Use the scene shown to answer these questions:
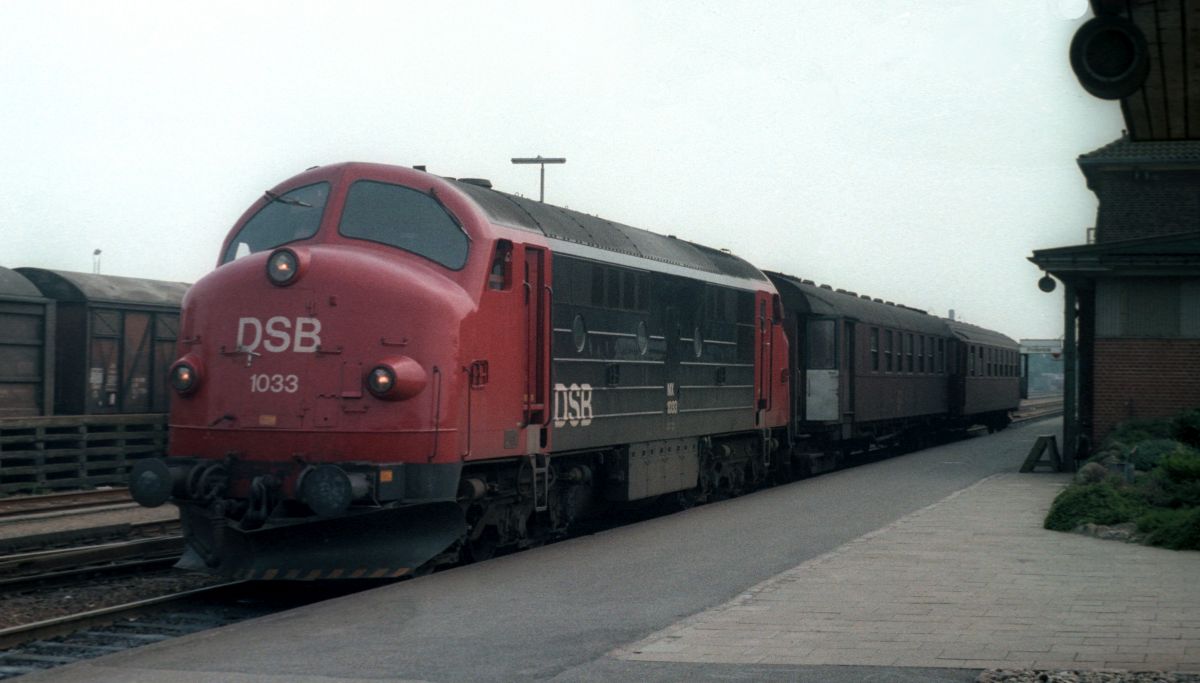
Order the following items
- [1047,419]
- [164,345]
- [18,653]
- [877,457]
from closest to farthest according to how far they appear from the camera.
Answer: [18,653] < [164,345] < [877,457] < [1047,419]

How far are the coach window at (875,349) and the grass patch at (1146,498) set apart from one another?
8.01 meters

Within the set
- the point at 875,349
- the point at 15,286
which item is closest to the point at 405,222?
the point at 15,286

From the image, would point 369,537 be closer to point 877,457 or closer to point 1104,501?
point 1104,501

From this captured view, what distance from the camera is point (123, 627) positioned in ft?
33.1

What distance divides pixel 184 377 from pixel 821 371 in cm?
1440

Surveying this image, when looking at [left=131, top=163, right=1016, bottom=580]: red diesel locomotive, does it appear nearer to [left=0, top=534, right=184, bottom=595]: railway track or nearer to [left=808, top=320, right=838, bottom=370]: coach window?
[left=0, top=534, right=184, bottom=595]: railway track

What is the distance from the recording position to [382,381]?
1053 cm

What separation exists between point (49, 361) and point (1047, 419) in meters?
44.2

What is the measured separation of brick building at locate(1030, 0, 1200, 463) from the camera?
5.90 m

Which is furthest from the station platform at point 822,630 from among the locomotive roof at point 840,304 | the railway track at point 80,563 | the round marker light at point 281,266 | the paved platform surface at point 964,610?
the locomotive roof at point 840,304

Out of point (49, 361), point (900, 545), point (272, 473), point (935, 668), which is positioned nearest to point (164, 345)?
point (49, 361)

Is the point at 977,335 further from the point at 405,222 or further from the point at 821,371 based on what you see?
the point at 405,222

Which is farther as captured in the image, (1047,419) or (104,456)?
(1047,419)

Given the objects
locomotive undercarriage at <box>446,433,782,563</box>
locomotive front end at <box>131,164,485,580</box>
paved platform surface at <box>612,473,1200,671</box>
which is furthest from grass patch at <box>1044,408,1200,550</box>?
locomotive front end at <box>131,164,485,580</box>
